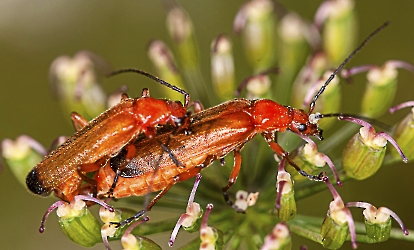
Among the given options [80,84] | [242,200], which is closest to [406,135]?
[242,200]

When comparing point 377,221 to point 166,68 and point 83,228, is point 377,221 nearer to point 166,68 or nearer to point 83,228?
point 83,228

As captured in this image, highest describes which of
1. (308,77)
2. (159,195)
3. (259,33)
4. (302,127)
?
(259,33)

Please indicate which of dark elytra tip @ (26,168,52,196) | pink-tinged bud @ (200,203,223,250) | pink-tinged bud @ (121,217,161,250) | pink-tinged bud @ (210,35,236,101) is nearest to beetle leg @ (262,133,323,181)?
pink-tinged bud @ (200,203,223,250)

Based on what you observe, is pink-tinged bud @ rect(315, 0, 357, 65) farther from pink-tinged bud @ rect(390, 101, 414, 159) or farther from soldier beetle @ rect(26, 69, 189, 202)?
soldier beetle @ rect(26, 69, 189, 202)

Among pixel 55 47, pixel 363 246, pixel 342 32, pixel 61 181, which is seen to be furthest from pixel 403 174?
pixel 55 47

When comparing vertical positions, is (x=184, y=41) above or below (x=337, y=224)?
above

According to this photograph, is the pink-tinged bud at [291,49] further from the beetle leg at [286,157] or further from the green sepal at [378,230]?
the green sepal at [378,230]

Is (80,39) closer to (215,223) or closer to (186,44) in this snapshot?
(186,44)
